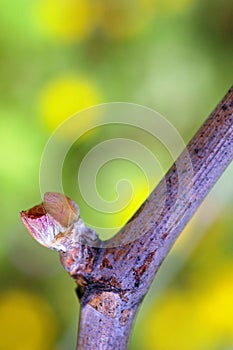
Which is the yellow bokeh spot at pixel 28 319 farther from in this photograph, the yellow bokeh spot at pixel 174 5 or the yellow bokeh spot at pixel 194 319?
the yellow bokeh spot at pixel 174 5

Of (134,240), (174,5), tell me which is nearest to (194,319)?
(134,240)

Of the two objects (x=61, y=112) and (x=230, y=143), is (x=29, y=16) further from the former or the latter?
(x=230, y=143)

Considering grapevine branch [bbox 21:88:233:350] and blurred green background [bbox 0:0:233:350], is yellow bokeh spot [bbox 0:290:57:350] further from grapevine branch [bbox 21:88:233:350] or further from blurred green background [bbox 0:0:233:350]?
grapevine branch [bbox 21:88:233:350]

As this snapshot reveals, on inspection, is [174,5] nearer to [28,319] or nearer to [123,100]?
[123,100]

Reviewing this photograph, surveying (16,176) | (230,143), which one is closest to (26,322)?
(16,176)

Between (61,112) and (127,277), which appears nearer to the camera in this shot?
(127,277)

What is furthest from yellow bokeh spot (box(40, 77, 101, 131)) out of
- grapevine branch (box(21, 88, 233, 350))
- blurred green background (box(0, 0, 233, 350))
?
grapevine branch (box(21, 88, 233, 350))

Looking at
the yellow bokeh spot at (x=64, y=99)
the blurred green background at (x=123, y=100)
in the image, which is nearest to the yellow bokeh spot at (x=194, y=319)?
the blurred green background at (x=123, y=100)
